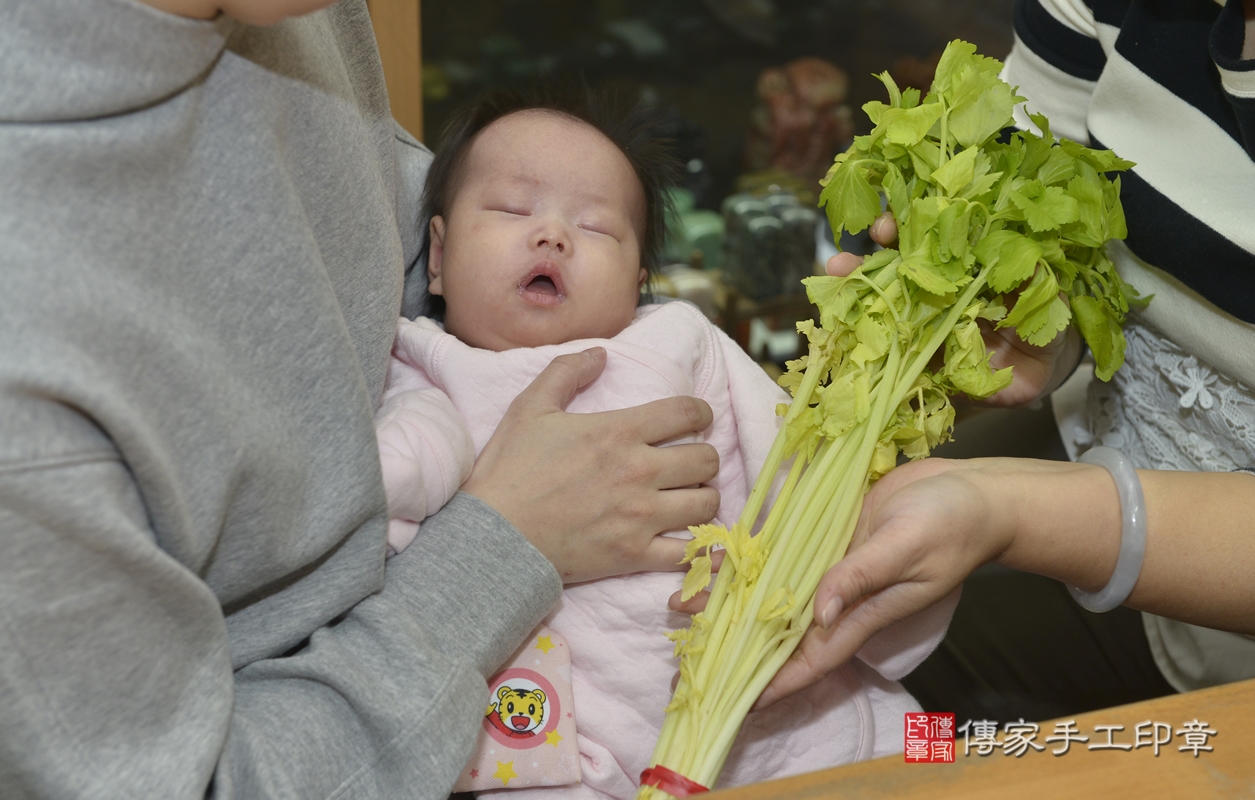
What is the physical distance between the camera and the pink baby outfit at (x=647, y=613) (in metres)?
0.98

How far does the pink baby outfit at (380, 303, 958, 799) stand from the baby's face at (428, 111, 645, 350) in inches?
1.6

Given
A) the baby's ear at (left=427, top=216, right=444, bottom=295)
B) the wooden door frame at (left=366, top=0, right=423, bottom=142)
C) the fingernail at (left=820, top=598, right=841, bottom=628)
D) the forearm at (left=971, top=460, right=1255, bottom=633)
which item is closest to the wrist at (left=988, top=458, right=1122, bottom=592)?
the forearm at (left=971, top=460, right=1255, bottom=633)

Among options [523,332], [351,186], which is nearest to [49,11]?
[351,186]

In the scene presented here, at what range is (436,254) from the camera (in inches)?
47.2

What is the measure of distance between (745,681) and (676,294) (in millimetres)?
1481

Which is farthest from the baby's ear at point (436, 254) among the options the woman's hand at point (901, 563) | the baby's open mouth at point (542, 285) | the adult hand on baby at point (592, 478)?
the woman's hand at point (901, 563)

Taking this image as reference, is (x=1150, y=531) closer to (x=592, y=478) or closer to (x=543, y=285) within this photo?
(x=592, y=478)

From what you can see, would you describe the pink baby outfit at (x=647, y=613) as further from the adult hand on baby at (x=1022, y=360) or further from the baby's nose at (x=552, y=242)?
the adult hand on baby at (x=1022, y=360)

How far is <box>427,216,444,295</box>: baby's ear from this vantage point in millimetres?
1182

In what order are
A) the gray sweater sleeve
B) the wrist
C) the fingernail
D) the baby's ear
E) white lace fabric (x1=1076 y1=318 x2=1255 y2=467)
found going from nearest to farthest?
the gray sweater sleeve
the fingernail
the wrist
white lace fabric (x1=1076 y1=318 x2=1255 y2=467)
the baby's ear

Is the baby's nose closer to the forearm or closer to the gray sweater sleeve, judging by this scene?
the gray sweater sleeve

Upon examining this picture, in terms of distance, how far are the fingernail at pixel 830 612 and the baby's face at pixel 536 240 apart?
19.2 inches

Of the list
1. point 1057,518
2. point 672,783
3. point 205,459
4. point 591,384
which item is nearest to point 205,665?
point 205,459

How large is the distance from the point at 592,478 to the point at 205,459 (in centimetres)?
39
